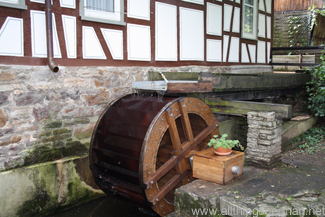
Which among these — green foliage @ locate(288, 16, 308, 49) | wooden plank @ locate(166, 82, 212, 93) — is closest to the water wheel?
wooden plank @ locate(166, 82, 212, 93)

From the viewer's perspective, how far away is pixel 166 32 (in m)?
5.51

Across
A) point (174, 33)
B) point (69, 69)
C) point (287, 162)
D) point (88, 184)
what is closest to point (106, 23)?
point (69, 69)

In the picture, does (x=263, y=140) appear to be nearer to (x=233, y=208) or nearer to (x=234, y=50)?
(x=233, y=208)

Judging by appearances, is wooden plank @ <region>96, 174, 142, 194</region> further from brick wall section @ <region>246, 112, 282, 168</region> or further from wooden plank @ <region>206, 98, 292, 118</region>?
wooden plank @ <region>206, 98, 292, 118</region>

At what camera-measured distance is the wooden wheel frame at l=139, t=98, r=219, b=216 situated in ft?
11.8

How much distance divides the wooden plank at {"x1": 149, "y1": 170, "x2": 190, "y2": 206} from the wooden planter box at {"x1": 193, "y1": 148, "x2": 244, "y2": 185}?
348mm

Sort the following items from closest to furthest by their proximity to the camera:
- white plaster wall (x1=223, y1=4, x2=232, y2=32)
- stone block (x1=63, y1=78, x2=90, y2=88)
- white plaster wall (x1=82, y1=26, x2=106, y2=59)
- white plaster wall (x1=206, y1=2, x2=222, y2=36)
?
stone block (x1=63, y1=78, x2=90, y2=88) < white plaster wall (x1=82, y1=26, x2=106, y2=59) < white plaster wall (x1=206, y1=2, x2=222, y2=36) < white plaster wall (x1=223, y1=4, x2=232, y2=32)

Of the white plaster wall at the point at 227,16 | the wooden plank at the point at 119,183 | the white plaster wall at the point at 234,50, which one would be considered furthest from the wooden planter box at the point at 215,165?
the white plaster wall at the point at 227,16

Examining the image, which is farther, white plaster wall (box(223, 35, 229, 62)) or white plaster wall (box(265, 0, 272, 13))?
white plaster wall (box(265, 0, 272, 13))

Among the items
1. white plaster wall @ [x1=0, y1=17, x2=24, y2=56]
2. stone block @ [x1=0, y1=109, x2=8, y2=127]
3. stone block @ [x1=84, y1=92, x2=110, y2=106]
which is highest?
white plaster wall @ [x1=0, y1=17, x2=24, y2=56]

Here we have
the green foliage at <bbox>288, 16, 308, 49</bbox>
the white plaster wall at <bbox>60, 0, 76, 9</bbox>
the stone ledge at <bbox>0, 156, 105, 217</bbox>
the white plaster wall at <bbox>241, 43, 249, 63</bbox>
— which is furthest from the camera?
the green foliage at <bbox>288, 16, 308, 49</bbox>

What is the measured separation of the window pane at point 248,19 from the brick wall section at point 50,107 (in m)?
3.93

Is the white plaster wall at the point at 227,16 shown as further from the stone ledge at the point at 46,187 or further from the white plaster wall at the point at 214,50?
the stone ledge at the point at 46,187

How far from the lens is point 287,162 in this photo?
4516mm
